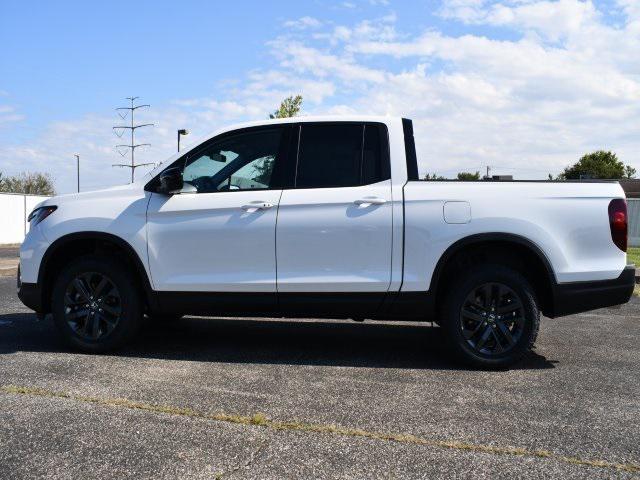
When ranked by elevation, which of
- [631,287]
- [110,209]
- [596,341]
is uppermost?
[110,209]

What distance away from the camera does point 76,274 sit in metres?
4.89

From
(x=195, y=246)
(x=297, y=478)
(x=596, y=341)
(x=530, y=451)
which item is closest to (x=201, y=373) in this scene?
(x=195, y=246)

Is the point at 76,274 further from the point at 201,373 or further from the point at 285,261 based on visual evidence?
the point at 285,261

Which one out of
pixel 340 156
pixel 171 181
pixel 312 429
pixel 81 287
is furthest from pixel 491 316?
pixel 81 287

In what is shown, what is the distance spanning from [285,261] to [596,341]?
3273 millimetres

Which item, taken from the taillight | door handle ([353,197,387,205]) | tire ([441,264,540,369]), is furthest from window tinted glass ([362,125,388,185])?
the taillight

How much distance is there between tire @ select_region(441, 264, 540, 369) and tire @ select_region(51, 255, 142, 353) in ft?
8.65

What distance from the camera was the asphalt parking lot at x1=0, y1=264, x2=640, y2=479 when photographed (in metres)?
2.74

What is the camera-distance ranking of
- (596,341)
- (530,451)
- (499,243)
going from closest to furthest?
1. (530,451)
2. (499,243)
3. (596,341)

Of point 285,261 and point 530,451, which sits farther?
point 285,261

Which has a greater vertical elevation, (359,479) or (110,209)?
(110,209)

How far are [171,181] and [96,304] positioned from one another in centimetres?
126

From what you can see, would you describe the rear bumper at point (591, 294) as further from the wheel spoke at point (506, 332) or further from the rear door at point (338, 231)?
the rear door at point (338, 231)

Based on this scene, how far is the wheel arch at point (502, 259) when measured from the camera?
14.5ft
